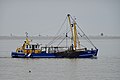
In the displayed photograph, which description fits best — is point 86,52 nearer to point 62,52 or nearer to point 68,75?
point 62,52

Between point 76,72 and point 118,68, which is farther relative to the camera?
point 118,68

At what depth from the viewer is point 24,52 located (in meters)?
100

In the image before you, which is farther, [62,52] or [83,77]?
[62,52]

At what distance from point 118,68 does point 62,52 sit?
19.5 meters

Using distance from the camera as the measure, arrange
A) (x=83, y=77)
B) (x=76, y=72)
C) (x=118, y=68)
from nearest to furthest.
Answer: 1. (x=83, y=77)
2. (x=76, y=72)
3. (x=118, y=68)

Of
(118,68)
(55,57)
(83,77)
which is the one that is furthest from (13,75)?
(55,57)

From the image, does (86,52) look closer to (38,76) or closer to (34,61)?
(34,61)

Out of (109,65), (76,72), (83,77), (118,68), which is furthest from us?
(109,65)

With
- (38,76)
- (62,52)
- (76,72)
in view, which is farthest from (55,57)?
(38,76)

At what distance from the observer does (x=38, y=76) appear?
6994 centimetres

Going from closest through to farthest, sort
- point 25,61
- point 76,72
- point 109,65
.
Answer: point 76,72, point 109,65, point 25,61

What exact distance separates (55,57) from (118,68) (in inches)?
785

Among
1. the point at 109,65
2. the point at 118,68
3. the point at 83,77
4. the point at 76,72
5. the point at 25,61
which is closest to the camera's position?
the point at 83,77

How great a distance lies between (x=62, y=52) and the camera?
9981cm
